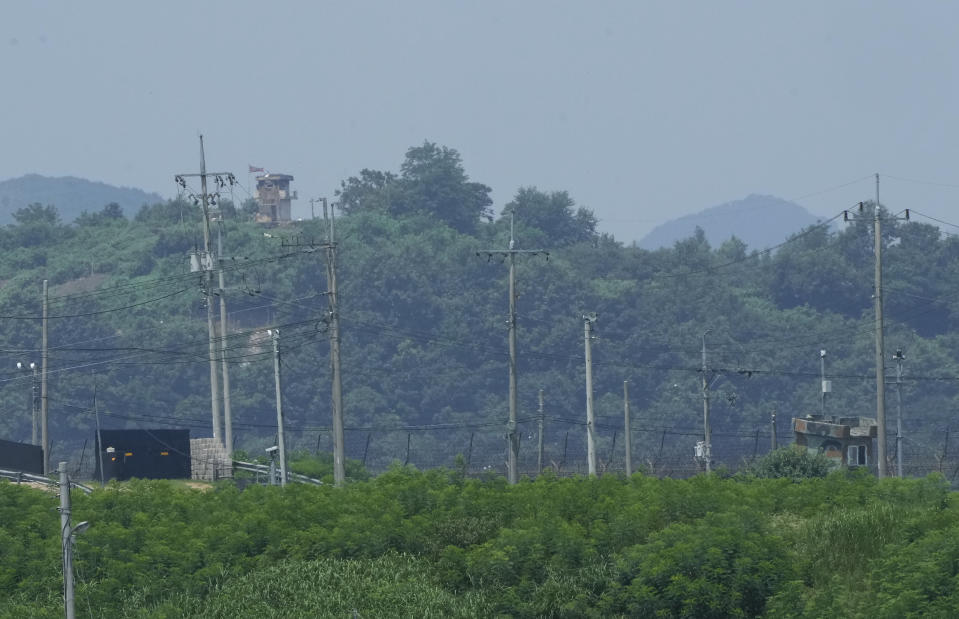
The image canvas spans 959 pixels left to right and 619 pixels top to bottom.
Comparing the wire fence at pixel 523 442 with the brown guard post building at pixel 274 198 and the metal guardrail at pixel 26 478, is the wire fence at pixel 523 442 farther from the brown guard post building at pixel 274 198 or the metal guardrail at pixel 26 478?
the metal guardrail at pixel 26 478

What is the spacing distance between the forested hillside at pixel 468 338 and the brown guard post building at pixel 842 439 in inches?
1529

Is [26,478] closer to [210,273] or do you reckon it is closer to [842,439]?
[210,273]

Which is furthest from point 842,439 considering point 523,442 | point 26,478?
point 523,442

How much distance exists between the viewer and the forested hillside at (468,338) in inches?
4670

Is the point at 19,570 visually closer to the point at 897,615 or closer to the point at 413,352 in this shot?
the point at 897,615

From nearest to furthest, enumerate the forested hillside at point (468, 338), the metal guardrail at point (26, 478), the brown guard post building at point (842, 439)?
1. the metal guardrail at point (26, 478)
2. the brown guard post building at point (842, 439)
3. the forested hillside at point (468, 338)

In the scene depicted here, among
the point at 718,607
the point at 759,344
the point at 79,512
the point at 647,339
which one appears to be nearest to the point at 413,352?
the point at 647,339

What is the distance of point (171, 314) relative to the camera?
12506cm

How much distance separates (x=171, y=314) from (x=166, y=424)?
12126mm

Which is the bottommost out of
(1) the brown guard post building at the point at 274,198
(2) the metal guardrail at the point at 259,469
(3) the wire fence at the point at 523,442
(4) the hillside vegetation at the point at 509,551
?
(3) the wire fence at the point at 523,442

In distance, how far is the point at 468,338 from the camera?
417 ft

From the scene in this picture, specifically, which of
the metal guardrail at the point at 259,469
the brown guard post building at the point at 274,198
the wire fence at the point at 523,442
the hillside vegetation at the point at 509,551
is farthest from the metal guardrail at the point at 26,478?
the brown guard post building at the point at 274,198

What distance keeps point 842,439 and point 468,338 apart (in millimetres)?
60349

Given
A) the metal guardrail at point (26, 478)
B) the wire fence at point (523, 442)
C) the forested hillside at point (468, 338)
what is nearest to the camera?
the metal guardrail at point (26, 478)
